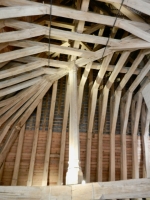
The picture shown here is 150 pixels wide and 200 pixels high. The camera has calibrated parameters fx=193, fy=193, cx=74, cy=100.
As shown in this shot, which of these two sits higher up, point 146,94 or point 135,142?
point 146,94

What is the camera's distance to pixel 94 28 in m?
4.29

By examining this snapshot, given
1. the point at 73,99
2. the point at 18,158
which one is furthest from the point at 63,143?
the point at 73,99

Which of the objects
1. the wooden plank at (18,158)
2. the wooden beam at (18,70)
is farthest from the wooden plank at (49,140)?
the wooden beam at (18,70)

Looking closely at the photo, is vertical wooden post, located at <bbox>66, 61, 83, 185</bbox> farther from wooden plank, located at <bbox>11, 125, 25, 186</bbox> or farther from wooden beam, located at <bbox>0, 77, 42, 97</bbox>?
Answer: wooden plank, located at <bbox>11, 125, 25, 186</bbox>

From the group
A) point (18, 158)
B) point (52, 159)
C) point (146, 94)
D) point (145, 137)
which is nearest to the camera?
point (146, 94)

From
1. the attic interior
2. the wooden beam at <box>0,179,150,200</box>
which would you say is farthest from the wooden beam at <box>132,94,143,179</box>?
the wooden beam at <box>0,179,150,200</box>

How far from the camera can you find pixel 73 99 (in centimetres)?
384

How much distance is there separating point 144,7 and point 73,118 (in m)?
2.18

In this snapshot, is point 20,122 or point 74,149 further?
point 20,122

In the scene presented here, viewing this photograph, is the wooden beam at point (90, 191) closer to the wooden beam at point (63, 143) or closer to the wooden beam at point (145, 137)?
the wooden beam at point (63, 143)

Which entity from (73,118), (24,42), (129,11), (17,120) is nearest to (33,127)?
(17,120)

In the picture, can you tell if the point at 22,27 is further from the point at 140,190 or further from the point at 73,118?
the point at 140,190

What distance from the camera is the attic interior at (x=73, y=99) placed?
3523mm

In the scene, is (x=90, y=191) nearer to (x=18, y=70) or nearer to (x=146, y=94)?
(x=18, y=70)
